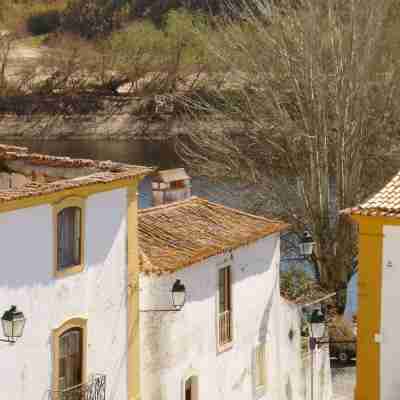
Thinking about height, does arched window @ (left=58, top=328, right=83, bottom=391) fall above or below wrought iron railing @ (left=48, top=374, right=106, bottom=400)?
above

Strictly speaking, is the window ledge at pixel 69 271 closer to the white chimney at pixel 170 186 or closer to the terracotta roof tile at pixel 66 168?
the terracotta roof tile at pixel 66 168

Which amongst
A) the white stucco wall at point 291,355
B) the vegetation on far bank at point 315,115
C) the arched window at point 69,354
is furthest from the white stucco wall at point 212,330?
the vegetation on far bank at point 315,115

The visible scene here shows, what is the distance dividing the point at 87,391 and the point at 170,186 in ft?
21.9

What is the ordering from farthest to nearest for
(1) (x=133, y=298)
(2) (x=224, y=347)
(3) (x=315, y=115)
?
(3) (x=315, y=115) < (2) (x=224, y=347) < (1) (x=133, y=298)

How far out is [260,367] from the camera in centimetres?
2392

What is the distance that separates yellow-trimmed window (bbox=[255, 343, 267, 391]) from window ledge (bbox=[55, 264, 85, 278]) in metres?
6.19

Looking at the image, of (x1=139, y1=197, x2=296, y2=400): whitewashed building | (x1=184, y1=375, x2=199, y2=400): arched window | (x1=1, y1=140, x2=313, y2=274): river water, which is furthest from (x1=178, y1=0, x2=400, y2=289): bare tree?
(x1=184, y1=375, x2=199, y2=400): arched window

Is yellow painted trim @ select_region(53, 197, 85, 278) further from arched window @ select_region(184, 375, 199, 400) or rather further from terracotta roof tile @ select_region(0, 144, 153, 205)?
arched window @ select_region(184, 375, 199, 400)

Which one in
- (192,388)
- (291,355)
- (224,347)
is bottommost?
(291,355)

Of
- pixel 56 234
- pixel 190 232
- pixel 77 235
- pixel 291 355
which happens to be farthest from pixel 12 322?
pixel 291 355

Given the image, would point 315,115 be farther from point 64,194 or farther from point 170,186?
point 64,194

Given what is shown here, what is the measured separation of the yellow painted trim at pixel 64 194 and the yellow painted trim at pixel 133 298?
1.11ft

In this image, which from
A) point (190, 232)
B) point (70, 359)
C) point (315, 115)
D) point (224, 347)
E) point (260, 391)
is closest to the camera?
point (70, 359)

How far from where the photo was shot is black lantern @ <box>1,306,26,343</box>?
16.5 m
